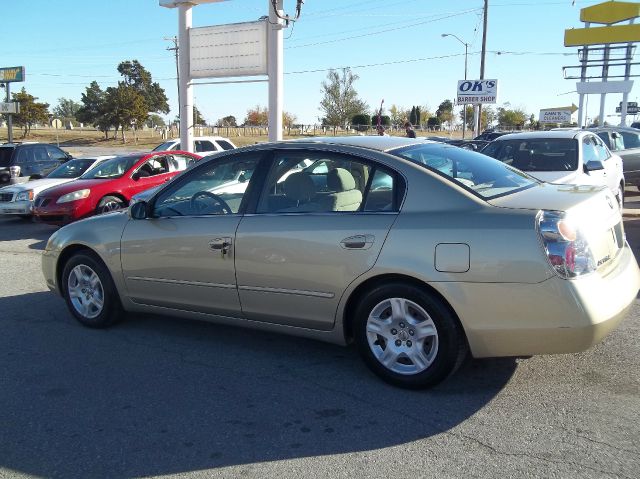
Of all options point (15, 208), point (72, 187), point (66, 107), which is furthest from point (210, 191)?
point (66, 107)

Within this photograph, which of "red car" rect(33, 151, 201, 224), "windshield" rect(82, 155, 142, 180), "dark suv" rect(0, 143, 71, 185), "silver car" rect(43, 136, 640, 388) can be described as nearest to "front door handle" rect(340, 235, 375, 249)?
"silver car" rect(43, 136, 640, 388)

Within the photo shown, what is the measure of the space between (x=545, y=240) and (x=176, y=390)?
A: 2543 mm

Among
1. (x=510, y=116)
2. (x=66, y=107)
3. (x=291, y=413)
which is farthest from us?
(x=66, y=107)

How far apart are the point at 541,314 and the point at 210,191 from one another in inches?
105

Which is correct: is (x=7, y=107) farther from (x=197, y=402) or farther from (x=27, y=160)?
(x=197, y=402)

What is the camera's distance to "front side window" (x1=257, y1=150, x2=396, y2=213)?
13.1ft

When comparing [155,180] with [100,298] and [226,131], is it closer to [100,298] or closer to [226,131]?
[100,298]

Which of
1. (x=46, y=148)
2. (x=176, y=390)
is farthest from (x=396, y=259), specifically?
(x=46, y=148)

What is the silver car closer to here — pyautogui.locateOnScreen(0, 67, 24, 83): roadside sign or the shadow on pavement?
the shadow on pavement

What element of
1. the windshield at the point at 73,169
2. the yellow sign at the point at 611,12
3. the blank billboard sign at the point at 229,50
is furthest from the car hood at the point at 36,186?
the yellow sign at the point at 611,12

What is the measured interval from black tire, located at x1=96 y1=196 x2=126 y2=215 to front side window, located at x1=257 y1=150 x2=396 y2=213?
7.38 meters

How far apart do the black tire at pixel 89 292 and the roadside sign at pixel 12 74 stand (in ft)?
122

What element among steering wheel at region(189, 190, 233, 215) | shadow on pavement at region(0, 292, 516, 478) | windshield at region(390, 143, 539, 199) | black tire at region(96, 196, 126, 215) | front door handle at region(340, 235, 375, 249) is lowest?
shadow on pavement at region(0, 292, 516, 478)

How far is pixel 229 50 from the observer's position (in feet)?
54.0
